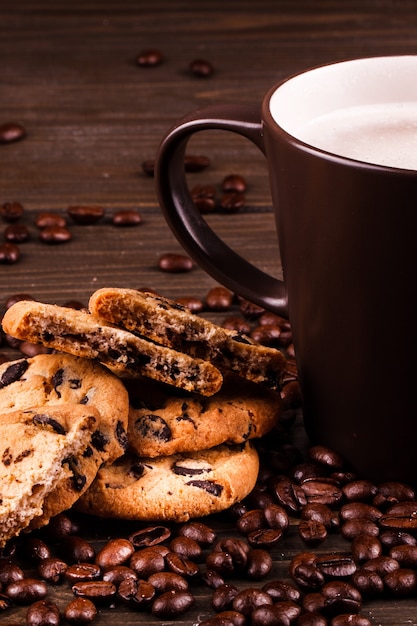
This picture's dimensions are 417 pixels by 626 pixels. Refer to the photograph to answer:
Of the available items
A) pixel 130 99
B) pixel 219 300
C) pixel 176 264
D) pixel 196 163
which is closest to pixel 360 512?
pixel 219 300

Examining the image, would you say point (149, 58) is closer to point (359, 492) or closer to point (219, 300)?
point (219, 300)

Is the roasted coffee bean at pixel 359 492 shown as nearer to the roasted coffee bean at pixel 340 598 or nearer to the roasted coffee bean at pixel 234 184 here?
the roasted coffee bean at pixel 340 598

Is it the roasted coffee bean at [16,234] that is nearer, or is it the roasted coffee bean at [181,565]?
the roasted coffee bean at [181,565]

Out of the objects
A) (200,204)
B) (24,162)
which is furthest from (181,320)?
(24,162)

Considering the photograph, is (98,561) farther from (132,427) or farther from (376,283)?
(376,283)

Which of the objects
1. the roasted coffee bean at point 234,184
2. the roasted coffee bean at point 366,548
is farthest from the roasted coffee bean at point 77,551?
the roasted coffee bean at point 234,184

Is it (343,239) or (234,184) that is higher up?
(343,239)
